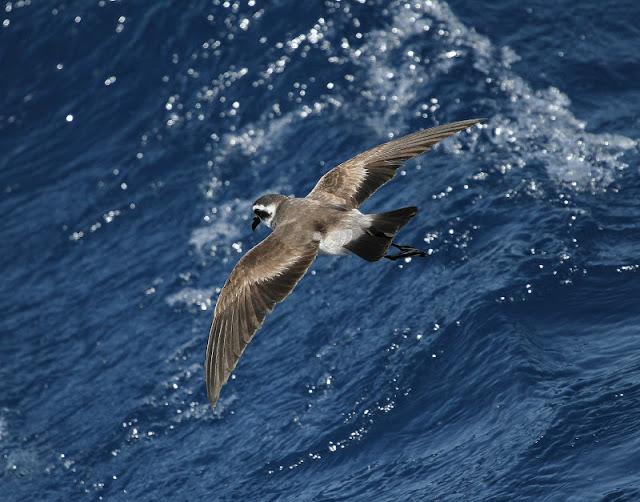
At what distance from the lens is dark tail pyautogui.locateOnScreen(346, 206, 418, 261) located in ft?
23.8

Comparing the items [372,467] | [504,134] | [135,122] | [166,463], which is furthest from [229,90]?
[372,467]

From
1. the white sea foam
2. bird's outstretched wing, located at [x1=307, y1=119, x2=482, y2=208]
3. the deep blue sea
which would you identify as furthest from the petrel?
the white sea foam

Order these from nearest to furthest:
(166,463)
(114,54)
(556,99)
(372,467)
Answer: (372,467), (166,463), (556,99), (114,54)

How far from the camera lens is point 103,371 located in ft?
37.3

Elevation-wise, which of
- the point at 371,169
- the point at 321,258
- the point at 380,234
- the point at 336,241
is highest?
the point at 380,234

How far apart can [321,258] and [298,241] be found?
3925 millimetres

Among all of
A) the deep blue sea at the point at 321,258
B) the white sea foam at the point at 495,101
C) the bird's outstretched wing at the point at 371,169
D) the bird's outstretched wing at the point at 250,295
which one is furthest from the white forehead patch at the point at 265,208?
the white sea foam at the point at 495,101

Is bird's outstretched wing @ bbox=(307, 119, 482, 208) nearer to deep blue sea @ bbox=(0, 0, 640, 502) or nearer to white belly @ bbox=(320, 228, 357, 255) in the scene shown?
white belly @ bbox=(320, 228, 357, 255)

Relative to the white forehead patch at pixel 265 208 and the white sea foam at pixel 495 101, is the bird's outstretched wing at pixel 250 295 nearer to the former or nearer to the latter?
the white forehead patch at pixel 265 208

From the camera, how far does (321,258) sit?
11.8m

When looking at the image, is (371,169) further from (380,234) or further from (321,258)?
(321,258)

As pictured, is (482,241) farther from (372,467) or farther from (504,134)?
(372,467)

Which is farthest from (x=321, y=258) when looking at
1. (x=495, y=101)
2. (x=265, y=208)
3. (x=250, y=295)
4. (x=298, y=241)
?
(x=250, y=295)

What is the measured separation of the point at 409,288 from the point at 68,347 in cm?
398
